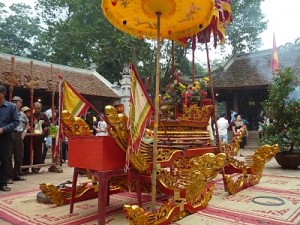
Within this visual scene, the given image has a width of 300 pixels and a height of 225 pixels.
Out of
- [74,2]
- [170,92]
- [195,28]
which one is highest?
[74,2]

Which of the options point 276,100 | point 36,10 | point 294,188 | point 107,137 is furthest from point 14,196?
point 36,10

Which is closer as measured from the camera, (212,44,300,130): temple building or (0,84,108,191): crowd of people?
(0,84,108,191): crowd of people

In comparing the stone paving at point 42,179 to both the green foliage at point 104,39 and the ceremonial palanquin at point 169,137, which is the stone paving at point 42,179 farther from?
the green foliage at point 104,39

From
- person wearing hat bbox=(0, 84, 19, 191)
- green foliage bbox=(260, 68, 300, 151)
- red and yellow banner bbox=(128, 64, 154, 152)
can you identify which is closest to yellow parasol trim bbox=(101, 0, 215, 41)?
red and yellow banner bbox=(128, 64, 154, 152)

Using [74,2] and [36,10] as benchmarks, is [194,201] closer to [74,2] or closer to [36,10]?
[74,2]

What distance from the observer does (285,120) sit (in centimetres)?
745

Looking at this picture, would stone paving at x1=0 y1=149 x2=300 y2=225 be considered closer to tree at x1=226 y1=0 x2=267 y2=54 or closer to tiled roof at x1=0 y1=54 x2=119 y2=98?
tiled roof at x1=0 y1=54 x2=119 y2=98

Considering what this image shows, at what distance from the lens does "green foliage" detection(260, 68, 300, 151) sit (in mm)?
7195

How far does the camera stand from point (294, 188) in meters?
4.85

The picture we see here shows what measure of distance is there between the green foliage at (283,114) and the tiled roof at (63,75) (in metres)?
8.98

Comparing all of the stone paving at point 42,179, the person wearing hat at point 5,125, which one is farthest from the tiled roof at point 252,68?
the person wearing hat at point 5,125

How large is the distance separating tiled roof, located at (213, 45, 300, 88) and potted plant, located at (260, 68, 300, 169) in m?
7.70

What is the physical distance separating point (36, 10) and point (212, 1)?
2409 centimetres

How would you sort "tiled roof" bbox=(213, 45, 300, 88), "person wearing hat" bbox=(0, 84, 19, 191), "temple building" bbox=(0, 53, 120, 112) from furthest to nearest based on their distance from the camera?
"tiled roof" bbox=(213, 45, 300, 88), "temple building" bbox=(0, 53, 120, 112), "person wearing hat" bbox=(0, 84, 19, 191)
